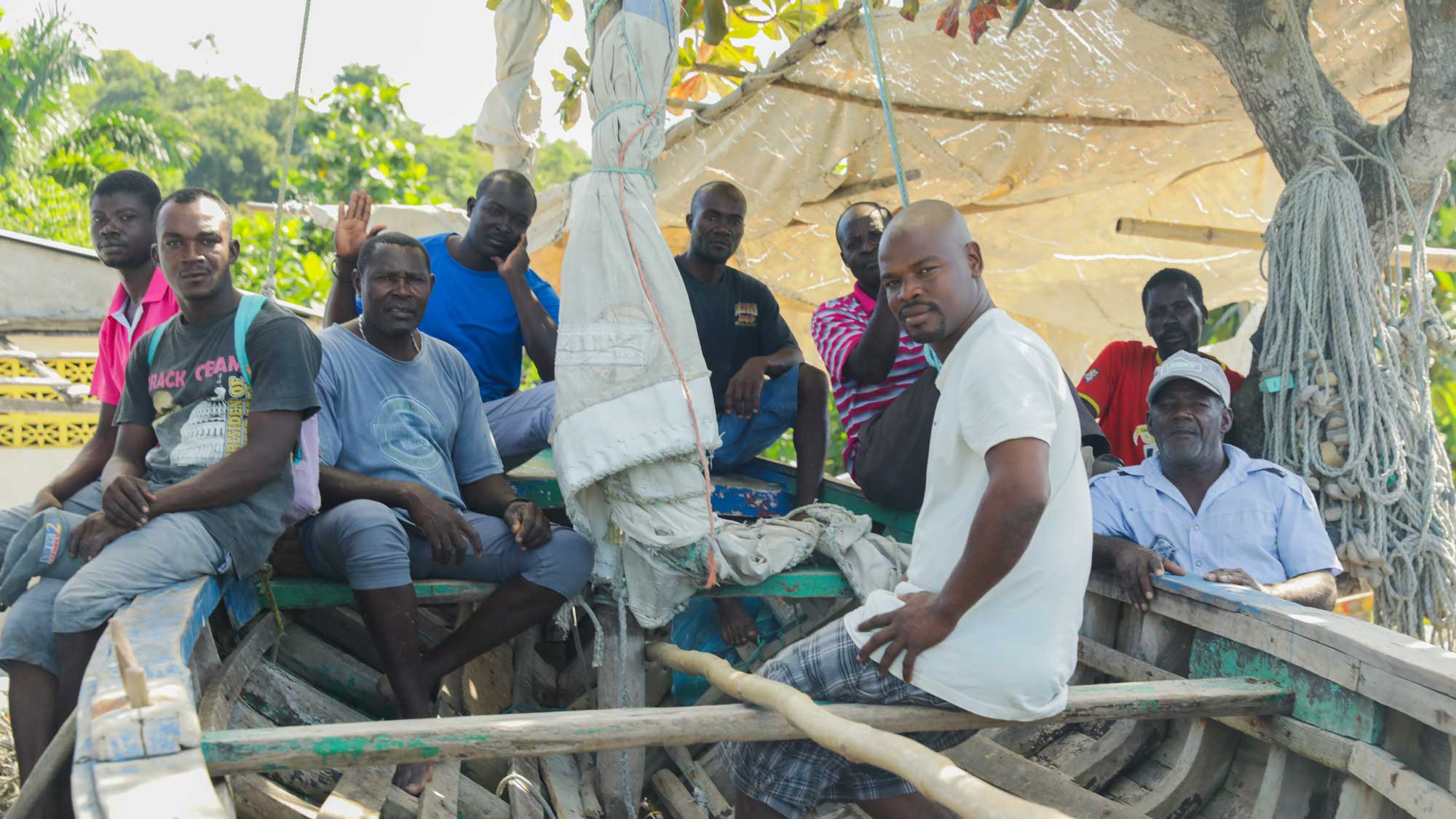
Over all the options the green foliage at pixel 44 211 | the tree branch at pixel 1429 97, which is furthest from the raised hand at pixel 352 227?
the green foliage at pixel 44 211

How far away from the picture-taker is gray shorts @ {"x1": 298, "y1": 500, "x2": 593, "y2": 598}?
252 centimetres

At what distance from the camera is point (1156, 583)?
2.71 meters

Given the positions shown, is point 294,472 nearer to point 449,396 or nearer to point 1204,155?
point 449,396

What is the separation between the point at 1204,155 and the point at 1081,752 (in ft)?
10.2

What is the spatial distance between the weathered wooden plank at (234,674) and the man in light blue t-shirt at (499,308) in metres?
1.00

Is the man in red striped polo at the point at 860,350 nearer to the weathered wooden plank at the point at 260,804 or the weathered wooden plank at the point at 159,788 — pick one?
the weathered wooden plank at the point at 260,804

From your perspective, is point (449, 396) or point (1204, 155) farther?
point (1204, 155)

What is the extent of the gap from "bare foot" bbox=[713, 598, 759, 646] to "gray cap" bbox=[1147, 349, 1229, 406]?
125 cm

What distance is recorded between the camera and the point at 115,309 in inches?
118

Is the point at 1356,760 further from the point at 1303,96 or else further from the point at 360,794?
the point at 1303,96

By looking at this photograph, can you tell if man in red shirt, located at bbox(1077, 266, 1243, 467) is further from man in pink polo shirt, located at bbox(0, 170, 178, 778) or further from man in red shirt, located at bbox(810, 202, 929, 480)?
man in pink polo shirt, located at bbox(0, 170, 178, 778)

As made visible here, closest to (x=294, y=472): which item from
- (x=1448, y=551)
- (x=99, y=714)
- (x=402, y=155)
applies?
(x=99, y=714)

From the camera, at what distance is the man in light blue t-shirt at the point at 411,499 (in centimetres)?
254

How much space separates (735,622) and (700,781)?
44 centimetres
